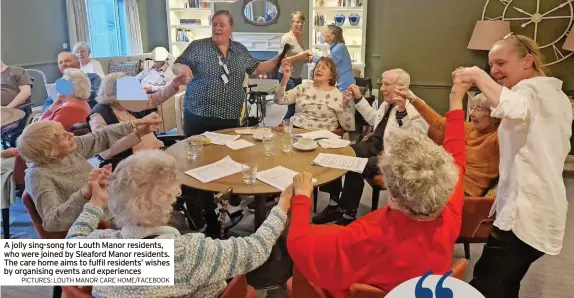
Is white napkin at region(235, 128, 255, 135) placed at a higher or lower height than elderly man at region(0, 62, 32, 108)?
lower

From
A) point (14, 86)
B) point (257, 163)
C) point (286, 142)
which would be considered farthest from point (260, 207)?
point (14, 86)

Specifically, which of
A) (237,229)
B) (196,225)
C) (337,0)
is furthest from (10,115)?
(337,0)

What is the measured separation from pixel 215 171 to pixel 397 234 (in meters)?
1.12

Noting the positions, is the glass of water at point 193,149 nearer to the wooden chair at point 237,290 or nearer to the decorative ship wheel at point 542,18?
the wooden chair at point 237,290

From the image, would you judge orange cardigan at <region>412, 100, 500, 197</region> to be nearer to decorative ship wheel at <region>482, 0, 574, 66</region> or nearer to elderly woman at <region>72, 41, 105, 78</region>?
decorative ship wheel at <region>482, 0, 574, 66</region>

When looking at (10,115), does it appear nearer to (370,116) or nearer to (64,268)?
(64,268)

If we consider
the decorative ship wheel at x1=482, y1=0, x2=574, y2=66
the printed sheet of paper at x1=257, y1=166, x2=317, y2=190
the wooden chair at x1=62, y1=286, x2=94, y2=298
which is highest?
the decorative ship wheel at x1=482, y1=0, x2=574, y2=66

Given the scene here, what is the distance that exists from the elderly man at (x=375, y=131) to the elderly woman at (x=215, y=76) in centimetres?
→ 84

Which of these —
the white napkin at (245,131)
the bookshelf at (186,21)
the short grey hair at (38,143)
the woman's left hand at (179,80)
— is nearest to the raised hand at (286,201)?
the short grey hair at (38,143)

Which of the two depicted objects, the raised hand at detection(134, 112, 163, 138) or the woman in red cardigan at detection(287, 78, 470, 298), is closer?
the woman in red cardigan at detection(287, 78, 470, 298)

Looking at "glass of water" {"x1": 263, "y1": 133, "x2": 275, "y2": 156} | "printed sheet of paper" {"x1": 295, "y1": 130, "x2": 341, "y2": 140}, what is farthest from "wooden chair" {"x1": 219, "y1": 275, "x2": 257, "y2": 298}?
"printed sheet of paper" {"x1": 295, "y1": 130, "x2": 341, "y2": 140}

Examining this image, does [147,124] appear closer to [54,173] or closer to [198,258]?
[54,173]

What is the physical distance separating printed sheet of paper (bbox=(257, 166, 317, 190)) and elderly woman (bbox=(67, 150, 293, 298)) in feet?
2.15
